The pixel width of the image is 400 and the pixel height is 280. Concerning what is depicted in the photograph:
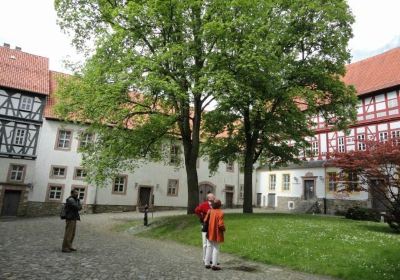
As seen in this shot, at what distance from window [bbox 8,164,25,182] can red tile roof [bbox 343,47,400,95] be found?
3009 centimetres

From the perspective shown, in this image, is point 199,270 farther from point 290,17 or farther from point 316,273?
point 290,17

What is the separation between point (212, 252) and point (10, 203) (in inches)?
989

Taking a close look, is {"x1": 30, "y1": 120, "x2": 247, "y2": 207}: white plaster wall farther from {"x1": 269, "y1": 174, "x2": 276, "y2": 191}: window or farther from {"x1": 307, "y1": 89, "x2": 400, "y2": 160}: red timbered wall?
{"x1": 307, "y1": 89, "x2": 400, "y2": 160}: red timbered wall

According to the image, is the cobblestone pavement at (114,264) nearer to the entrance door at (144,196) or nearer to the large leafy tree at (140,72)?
the large leafy tree at (140,72)

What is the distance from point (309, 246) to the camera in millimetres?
11961

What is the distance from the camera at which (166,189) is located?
3622 cm

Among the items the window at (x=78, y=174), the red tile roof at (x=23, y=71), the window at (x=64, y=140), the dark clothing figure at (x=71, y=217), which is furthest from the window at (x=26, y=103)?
the dark clothing figure at (x=71, y=217)

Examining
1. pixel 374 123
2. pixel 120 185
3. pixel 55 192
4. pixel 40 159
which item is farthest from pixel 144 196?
pixel 374 123

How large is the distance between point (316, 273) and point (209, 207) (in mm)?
3523

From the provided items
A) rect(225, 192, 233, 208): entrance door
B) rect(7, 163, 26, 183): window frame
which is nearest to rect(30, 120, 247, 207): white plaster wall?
rect(225, 192, 233, 208): entrance door

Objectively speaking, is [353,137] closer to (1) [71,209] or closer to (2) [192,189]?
(2) [192,189]

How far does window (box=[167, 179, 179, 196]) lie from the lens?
119 ft

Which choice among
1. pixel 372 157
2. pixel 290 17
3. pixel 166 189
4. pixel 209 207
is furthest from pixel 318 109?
pixel 166 189

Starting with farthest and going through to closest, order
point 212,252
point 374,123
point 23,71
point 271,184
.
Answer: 1. point 271,184
2. point 23,71
3. point 374,123
4. point 212,252
